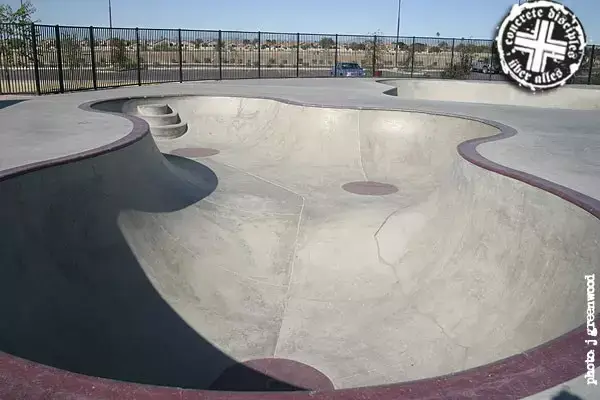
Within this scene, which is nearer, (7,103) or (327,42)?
(7,103)

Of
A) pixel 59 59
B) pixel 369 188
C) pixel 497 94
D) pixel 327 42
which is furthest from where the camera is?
pixel 327 42

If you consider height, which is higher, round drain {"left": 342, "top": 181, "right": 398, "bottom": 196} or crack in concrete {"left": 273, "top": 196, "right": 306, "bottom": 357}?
round drain {"left": 342, "top": 181, "right": 398, "bottom": 196}

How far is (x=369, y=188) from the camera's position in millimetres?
9766

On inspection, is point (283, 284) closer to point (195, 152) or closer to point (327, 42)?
point (195, 152)

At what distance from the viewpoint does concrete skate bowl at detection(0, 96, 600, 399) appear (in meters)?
3.79

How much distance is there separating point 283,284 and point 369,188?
3.82m

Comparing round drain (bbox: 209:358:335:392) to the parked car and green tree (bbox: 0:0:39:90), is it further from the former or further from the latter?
the parked car

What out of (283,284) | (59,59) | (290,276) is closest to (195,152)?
(290,276)

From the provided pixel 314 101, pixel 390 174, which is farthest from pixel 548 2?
pixel 390 174

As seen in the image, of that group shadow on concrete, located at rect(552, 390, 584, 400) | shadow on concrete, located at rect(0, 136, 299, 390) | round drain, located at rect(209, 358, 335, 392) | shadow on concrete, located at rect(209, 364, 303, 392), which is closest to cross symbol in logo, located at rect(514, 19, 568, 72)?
shadow on concrete, located at rect(0, 136, 299, 390)

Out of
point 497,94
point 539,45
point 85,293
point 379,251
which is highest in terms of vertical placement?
point 539,45

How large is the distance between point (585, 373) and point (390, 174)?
8543 mm

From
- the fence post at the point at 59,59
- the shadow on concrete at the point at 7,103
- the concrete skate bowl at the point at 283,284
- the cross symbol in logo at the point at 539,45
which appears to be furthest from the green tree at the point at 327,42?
the concrete skate bowl at the point at 283,284

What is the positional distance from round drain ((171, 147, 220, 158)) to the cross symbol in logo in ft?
37.9
